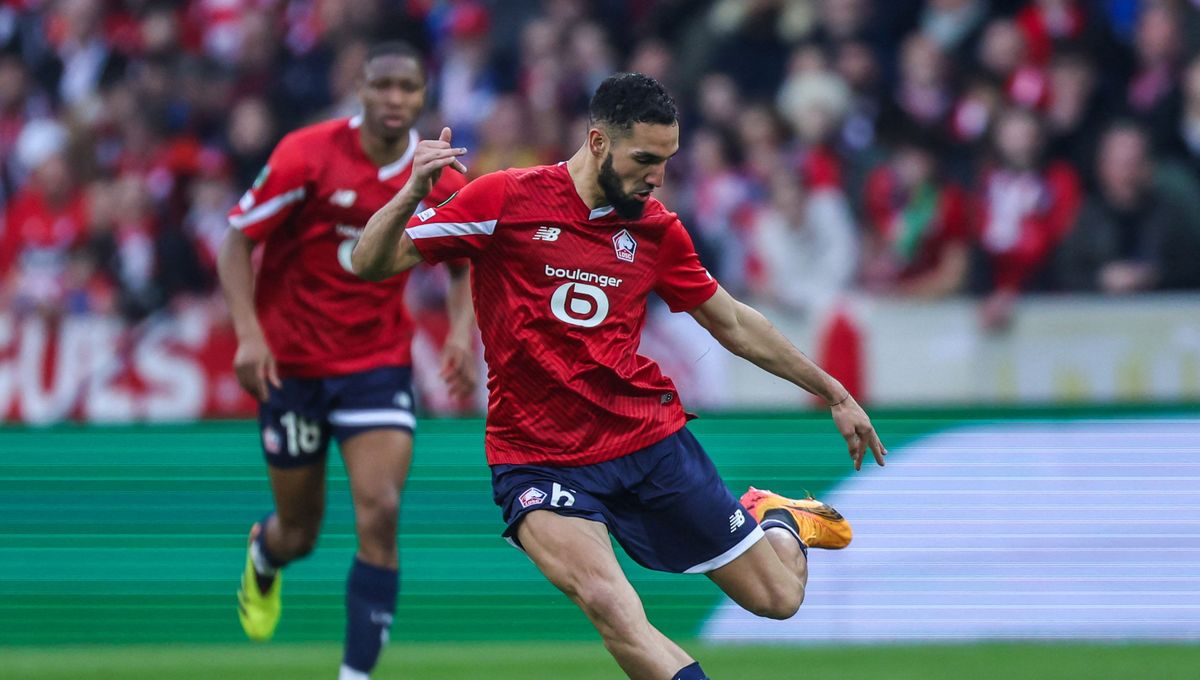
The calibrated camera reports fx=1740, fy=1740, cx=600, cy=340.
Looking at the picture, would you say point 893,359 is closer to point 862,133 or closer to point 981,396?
point 981,396

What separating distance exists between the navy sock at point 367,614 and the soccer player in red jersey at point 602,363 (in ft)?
4.53

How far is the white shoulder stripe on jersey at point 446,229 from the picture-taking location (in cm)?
567

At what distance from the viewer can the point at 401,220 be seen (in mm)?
5469

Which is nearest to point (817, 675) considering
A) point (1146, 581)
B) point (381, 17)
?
point (1146, 581)

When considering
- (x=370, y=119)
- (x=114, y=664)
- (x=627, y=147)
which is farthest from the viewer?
(x=114, y=664)

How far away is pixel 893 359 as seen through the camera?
1098 cm

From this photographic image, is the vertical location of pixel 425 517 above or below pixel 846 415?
below

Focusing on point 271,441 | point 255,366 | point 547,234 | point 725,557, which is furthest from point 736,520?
point 271,441

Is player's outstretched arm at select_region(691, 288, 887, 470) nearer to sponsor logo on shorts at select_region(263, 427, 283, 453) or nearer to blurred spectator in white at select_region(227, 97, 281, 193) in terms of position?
sponsor logo on shorts at select_region(263, 427, 283, 453)

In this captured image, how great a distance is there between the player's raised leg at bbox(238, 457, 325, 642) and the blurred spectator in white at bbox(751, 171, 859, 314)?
179 inches

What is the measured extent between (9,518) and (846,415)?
4.99 meters

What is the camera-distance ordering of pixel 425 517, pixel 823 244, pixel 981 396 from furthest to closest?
pixel 823 244, pixel 981 396, pixel 425 517

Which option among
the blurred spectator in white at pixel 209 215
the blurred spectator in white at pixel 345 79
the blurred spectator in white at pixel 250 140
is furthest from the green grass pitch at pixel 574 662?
the blurred spectator in white at pixel 345 79

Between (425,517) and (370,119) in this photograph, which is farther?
(425,517)
